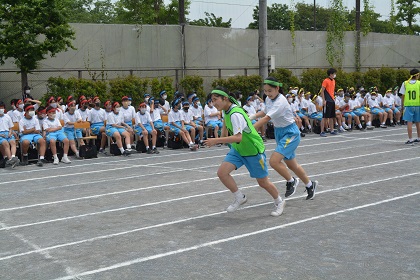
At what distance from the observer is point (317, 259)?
6672mm

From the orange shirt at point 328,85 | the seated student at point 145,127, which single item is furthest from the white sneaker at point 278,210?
the orange shirt at point 328,85

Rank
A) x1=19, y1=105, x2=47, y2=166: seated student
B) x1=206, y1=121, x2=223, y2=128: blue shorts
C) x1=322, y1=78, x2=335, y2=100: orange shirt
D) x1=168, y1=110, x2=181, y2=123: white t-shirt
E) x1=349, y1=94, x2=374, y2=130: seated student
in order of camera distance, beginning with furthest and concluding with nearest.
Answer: x1=349, y1=94, x2=374, y2=130: seated student, x1=322, y1=78, x2=335, y2=100: orange shirt, x1=206, y1=121, x2=223, y2=128: blue shorts, x1=168, y1=110, x2=181, y2=123: white t-shirt, x1=19, y1=105, x2=47, y2=166: seated student

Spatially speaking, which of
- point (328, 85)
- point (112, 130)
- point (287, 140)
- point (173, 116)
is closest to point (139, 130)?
point (112, 130)

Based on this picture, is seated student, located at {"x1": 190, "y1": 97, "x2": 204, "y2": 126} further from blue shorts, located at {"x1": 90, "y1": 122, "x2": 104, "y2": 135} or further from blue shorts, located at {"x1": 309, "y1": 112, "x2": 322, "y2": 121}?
blue shorts, located at {"x1": 309, "y1": 112, "x2": 322, "y2": 121}

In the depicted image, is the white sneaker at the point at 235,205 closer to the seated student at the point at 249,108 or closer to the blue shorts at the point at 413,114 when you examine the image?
the blue shorts at the point at 413,114

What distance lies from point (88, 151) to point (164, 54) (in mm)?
14920

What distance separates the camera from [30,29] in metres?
21.6

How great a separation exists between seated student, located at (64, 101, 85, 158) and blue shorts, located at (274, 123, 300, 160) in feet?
28.6

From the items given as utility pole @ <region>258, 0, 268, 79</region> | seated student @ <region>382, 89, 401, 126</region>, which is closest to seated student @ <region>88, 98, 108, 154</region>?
utility pole @ <region>258, 0, 268, 79</region>

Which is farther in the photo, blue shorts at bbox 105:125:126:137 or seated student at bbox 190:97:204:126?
seated student at bbox 190:97:204:126

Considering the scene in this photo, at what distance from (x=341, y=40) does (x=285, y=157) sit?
33628 millimetres

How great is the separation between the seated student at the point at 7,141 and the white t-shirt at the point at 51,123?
0.92m

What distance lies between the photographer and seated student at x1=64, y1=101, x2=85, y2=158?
1731 centimetres

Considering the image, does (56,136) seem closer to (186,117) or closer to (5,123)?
(5,123)
